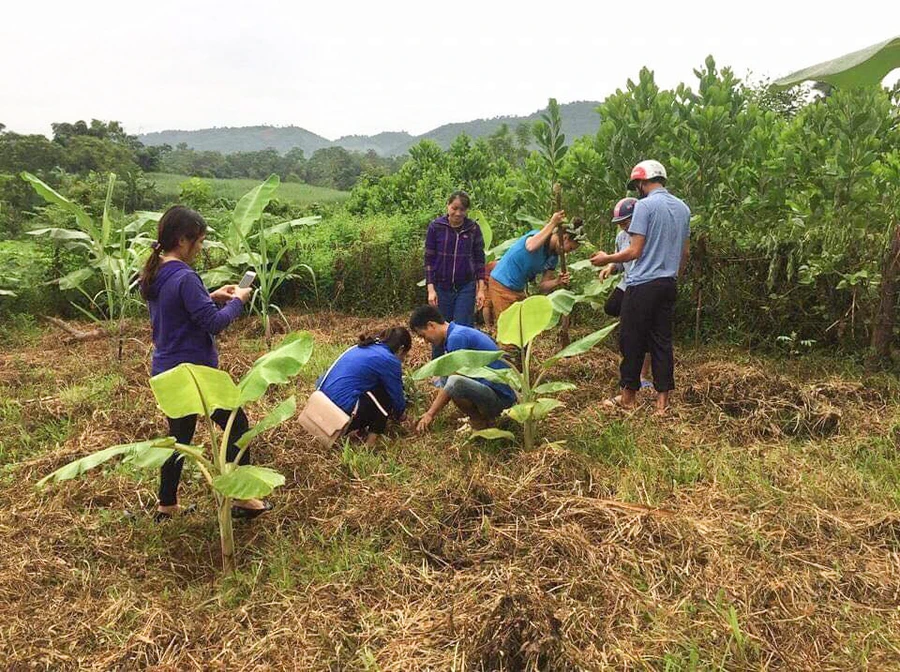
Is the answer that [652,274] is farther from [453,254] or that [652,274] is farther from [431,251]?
[431,251]

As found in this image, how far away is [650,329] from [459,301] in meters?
1.81

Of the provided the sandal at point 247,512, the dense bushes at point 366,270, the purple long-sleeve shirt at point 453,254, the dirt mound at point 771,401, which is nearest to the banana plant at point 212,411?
the sandal at point 247,512

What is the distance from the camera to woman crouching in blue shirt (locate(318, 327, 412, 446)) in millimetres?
3977

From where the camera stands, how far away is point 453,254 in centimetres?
525

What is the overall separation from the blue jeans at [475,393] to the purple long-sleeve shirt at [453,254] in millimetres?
1626

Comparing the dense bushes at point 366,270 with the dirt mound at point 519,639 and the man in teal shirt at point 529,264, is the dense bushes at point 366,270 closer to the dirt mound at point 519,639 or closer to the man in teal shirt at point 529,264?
the man in teal shirt at point 529,264

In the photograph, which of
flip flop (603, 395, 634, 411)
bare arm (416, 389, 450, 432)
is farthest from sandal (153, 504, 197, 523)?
flip flop (603, 395, 634, 411)

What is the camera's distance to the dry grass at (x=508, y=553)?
2.19 m

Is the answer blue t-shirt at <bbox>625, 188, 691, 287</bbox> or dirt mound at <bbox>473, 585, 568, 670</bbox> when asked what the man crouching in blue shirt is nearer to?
blue t-shirt at <bbox>625, 188, 691, 287</bbox>

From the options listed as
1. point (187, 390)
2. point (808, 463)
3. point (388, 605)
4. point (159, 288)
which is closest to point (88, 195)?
point (159, 288)

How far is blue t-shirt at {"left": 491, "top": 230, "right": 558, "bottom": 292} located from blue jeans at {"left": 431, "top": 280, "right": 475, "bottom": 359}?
16.9 inches

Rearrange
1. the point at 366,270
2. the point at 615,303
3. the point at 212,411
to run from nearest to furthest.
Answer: the point at 212,411, the point at 615,303, the point at 366,270

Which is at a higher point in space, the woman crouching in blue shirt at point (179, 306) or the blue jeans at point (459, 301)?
the woman crouching in blue shirt at point (179, 306)

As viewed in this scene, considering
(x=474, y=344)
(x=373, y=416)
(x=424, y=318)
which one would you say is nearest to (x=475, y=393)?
(x=474, y=344)
